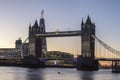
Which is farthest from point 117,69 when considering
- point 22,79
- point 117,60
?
point 22,79

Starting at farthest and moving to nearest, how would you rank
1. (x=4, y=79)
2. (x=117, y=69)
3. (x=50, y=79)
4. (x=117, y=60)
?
1. (x=117, y=60)
2. (x=117, y=69)
3. (x=50, y=79)
4. (x=4, y=79)

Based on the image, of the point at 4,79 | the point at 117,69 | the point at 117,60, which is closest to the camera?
the point at 4,79

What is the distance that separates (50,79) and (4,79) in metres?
12.8

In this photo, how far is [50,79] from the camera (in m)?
116

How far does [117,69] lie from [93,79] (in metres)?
60.6

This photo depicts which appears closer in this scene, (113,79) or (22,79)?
(22,79)

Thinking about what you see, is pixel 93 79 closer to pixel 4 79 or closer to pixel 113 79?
pixel 113 79

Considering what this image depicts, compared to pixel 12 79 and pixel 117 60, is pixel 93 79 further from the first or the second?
pixel 117 60

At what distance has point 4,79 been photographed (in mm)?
107375

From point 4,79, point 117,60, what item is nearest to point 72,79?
point 4,79

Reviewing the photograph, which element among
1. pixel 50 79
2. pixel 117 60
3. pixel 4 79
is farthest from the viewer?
pixel 117 60

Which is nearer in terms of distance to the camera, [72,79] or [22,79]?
[22,79]

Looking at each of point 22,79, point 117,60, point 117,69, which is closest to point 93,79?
point 22,79

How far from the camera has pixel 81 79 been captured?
393 feet
